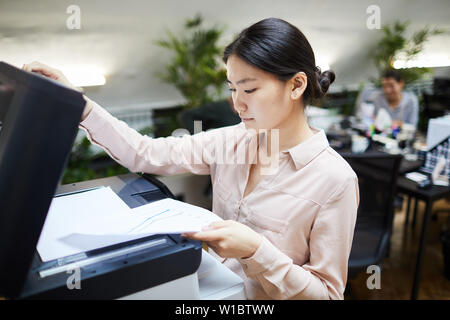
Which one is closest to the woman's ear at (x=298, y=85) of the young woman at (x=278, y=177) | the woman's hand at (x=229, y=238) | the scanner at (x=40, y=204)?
the young woman at (x=278, y=177)

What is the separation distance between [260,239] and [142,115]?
374cm

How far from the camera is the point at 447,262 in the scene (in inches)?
96.0

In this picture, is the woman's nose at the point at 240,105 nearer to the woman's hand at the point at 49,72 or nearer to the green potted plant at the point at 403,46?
the woman's hand at the point at 49,72

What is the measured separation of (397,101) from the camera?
3.44m

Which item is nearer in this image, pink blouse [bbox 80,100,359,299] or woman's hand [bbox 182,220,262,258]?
woman's hand [bbox 182,220,262,258]

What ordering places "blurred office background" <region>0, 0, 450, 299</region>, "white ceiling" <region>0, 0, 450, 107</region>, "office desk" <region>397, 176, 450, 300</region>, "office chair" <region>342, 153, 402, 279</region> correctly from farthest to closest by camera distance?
1. "white ceiling" <region>0, 0, 450, 107</region>
2. "blurred office background" <region>0, 0, 450, 299</region>
3. "office desk" <region>397, 176, 450, 300</region>
4. "office chair" <region>342, 153, 402, 279</region>

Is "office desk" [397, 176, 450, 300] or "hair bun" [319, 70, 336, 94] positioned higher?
"hair bun" [319, 70, 336, 94]

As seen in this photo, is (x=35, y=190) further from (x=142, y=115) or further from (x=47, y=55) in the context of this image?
(x=142, y=115)

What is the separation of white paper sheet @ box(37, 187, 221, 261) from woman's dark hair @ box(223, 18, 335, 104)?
37cm

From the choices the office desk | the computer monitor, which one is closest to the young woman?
the computer monitor

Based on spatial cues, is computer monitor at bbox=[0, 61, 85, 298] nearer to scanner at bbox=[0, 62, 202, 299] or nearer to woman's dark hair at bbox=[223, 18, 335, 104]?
scanner at bbox=[0, 62, 202, 299]

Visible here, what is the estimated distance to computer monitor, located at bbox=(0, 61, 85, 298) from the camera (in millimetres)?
481

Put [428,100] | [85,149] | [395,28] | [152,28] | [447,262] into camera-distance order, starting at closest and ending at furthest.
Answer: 1. [447,262]
2. [85,149]
3. [152,28]
4. [428,100]
5. [395,28]

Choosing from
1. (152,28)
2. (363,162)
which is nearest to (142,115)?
(152,28)
